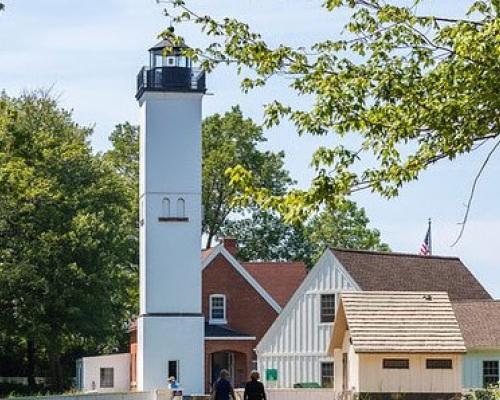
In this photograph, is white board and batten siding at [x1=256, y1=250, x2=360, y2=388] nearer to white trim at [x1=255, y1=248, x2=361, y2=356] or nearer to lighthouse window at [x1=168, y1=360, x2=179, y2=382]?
white trim at [x1=255, y1=248, x2=361, y2=356]

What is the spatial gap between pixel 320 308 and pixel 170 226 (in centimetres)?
990

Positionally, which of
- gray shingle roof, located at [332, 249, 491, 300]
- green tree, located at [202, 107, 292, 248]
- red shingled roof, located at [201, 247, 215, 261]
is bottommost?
gray shingle roof, located at [332, 249, 491, 300]

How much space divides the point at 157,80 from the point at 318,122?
→ 49419mm

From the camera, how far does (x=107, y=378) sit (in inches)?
2628

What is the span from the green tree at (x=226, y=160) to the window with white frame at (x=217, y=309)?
54.1 ft

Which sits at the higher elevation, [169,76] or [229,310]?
[169,76]

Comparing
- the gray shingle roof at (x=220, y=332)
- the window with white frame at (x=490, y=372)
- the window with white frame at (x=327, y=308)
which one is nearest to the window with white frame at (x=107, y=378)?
the gray shingle roof at (x=220, y=332)

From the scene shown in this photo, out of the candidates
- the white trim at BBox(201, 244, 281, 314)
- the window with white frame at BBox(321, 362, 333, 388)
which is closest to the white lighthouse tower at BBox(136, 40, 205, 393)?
the white trim at BBox(201, 244, 281, 314)

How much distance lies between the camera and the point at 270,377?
58.5 metres

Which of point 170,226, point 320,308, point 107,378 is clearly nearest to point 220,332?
point 170,226

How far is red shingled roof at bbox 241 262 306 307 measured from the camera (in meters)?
69.6

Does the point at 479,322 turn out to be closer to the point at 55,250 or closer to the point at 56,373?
the point at 55,250

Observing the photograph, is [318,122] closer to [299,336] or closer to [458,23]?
[458,23]

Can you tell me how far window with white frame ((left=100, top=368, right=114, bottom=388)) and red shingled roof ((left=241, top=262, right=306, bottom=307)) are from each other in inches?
329
